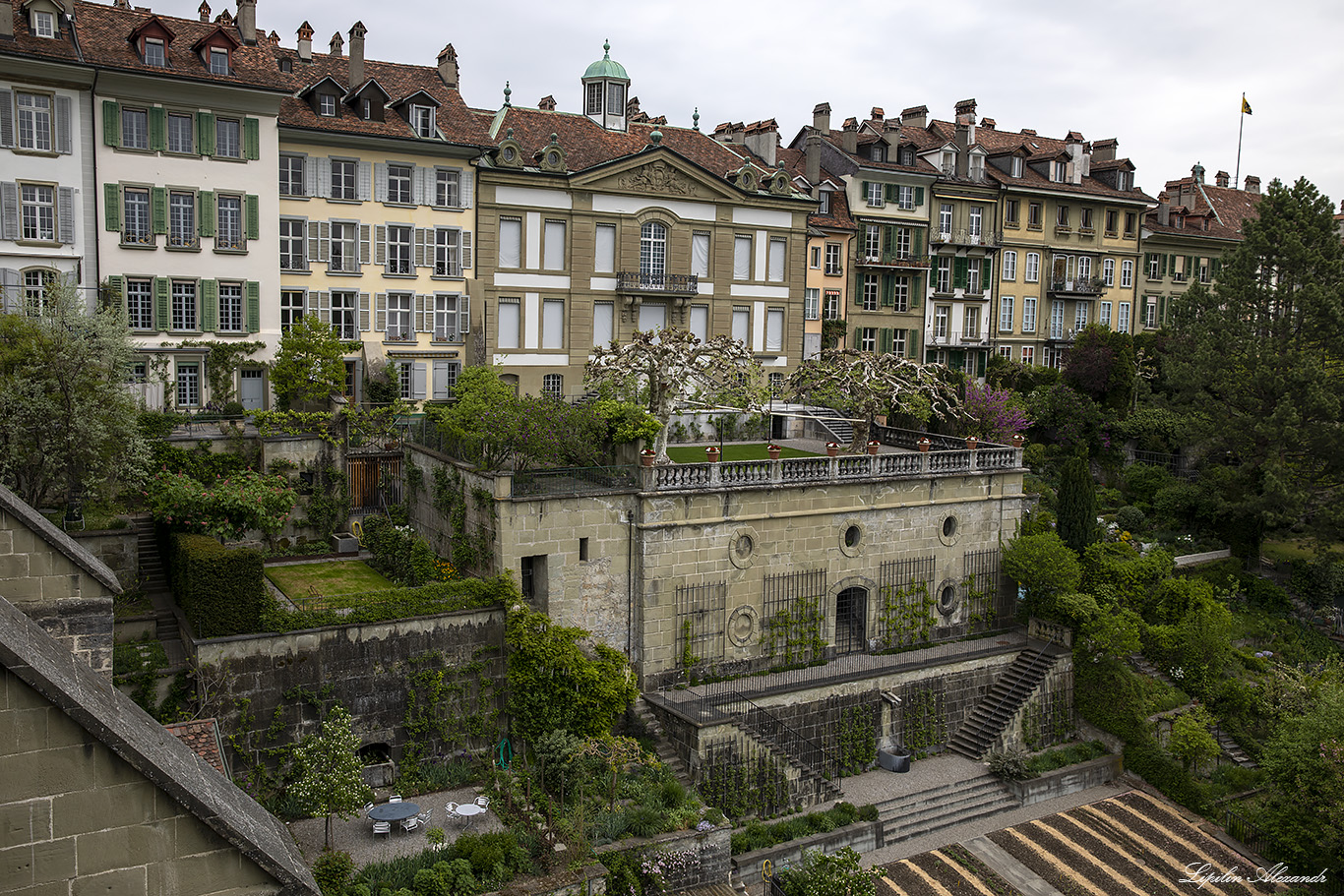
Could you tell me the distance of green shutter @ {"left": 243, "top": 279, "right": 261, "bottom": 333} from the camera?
3497cm

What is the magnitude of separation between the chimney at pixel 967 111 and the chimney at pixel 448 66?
2745cm

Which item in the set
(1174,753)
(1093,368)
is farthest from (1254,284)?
(1174,753)

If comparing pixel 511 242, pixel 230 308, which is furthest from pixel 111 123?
pixel 511 242

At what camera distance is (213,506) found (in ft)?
82.1

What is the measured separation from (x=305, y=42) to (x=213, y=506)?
23244mm

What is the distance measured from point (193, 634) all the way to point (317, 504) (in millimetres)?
9577

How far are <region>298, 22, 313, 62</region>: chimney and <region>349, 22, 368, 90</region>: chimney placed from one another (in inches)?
75.6

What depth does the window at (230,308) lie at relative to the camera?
1367 inches

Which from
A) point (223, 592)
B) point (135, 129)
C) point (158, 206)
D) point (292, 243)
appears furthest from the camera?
point (292, 243)

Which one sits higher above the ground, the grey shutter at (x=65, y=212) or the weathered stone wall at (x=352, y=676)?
the grey shutter at (x=65, y=212)

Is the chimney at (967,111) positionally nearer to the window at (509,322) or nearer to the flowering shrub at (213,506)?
the window at (509,322)

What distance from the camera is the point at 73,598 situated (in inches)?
514

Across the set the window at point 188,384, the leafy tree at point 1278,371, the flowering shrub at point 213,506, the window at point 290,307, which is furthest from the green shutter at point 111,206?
the leafy tree at point 1278,371

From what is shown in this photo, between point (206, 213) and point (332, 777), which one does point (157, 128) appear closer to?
point (206, 213)
